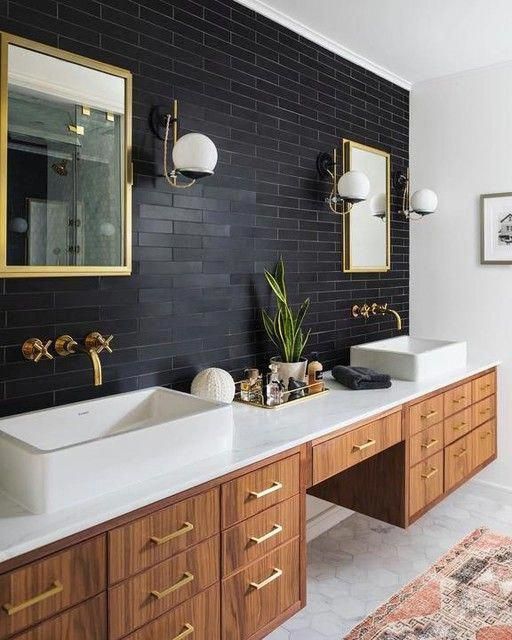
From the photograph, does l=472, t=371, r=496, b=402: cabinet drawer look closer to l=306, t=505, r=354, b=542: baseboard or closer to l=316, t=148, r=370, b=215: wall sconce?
l=306, t=505, r=354, b=542: baseboard

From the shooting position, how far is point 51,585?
1.24m

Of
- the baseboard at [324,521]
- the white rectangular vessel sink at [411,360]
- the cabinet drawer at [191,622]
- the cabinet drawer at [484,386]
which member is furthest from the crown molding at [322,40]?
the baseboard at [324,521]

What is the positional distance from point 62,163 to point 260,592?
59.6 inches

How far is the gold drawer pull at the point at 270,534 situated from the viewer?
5.67 feet

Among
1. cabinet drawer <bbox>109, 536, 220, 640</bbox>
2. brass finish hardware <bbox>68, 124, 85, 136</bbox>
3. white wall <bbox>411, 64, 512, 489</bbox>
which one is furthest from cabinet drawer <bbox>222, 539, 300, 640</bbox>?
white wall <bbox>411, 64, 512, 489</bbox>

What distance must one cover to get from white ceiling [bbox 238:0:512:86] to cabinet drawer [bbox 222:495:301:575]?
6.88ft

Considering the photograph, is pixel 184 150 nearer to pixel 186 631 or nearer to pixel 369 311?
pixel 186 631

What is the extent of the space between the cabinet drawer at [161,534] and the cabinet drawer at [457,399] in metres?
1.57

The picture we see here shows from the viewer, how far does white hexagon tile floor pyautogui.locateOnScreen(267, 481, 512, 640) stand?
2.26m

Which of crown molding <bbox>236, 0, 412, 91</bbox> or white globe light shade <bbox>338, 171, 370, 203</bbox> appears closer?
crown molding <bbox>236, 0, 412, 91</bbox>

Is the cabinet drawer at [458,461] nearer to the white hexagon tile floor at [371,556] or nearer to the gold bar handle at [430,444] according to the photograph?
the gold bar handle at [430,444]

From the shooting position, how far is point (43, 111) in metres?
1.81

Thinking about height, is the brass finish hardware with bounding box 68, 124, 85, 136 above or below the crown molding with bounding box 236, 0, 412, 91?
below

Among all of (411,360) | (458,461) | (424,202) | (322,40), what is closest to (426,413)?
(411,360)
